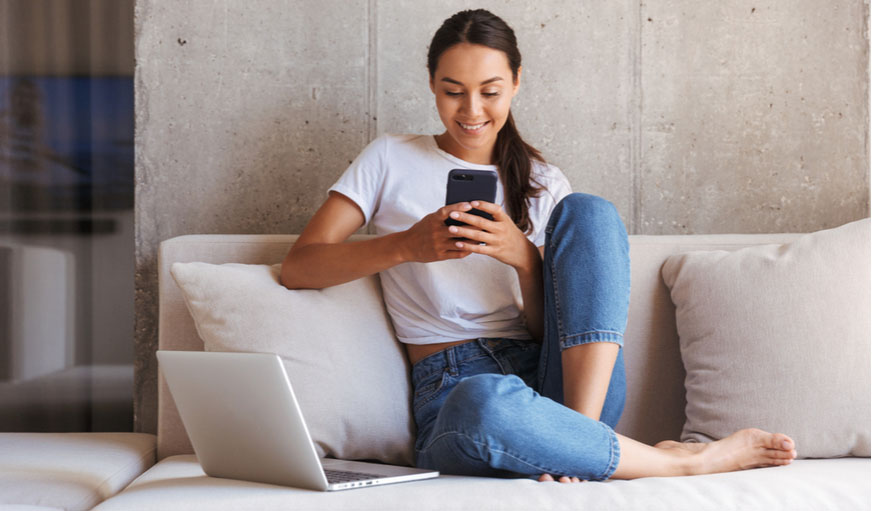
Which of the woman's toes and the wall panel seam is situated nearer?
the woman's toes

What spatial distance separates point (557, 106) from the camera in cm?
219

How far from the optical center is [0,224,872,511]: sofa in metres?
1.18

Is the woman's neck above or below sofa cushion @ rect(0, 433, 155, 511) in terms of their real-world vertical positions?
above

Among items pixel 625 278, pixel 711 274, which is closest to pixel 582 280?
pixel 625 278

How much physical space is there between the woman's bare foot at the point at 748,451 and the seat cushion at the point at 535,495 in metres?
0.08

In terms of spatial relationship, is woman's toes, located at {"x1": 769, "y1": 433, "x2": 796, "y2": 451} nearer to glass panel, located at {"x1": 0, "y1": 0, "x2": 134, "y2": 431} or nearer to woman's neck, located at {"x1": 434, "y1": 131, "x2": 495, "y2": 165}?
woman's neck, located at {"x1": 434, "y1": 131, "x2": 495, "y2": 165}

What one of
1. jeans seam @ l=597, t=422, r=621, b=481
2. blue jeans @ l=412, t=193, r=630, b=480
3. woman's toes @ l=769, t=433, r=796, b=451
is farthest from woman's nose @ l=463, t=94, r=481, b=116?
woman's toes @ l=769, t=433, r=796, b=451

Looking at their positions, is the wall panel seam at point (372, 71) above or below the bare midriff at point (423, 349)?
above

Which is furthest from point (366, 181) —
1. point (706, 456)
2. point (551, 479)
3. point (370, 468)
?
point (706, 456)

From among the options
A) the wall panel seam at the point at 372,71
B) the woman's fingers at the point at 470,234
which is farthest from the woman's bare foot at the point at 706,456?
the wall panel seam at the point at 372,71

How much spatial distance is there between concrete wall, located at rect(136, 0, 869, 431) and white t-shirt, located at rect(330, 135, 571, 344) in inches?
14.5

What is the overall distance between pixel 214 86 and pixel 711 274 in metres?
1.42

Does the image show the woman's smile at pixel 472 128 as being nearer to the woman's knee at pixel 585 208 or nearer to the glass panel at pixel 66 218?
the woman's knee at pixel 585 208

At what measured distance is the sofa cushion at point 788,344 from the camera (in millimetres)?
1562
